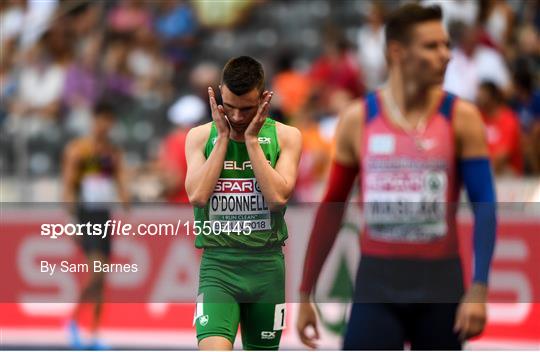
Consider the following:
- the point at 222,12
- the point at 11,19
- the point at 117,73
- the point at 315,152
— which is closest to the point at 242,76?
the point at 315,152

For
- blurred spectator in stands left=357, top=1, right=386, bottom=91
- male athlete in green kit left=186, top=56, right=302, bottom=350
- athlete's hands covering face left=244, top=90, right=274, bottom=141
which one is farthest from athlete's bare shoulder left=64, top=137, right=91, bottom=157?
athlete's hands covering face left=244, top=90, right=274, bottom=141

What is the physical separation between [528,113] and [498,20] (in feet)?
5.30

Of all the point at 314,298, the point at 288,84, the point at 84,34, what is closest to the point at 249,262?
the point at 314,298

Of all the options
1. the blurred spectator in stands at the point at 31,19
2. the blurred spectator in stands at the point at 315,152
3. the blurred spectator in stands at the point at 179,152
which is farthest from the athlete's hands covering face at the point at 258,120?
the blurred spectator in stands at the point at 31,19

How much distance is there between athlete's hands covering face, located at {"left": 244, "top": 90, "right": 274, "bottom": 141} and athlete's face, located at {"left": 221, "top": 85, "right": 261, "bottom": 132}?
47 mm

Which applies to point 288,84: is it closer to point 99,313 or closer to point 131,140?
point 131,140

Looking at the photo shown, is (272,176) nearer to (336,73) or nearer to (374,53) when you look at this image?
(336,73)

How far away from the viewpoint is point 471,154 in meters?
5.52

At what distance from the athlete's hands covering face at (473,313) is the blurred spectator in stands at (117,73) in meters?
10.0

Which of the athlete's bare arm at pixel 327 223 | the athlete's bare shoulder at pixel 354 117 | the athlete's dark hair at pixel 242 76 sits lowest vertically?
the athlete's bare arm at pixel 327 223

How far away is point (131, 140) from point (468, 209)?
30.9 feet

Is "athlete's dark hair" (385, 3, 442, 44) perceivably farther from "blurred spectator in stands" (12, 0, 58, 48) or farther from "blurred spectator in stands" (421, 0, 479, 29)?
"blurred spectator in stands" (12, 0, 58, 48)

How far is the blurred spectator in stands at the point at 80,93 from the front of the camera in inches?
583

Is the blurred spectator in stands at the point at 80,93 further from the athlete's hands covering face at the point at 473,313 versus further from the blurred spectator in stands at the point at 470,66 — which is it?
the athlete's hands covering face at the point at 473,313
